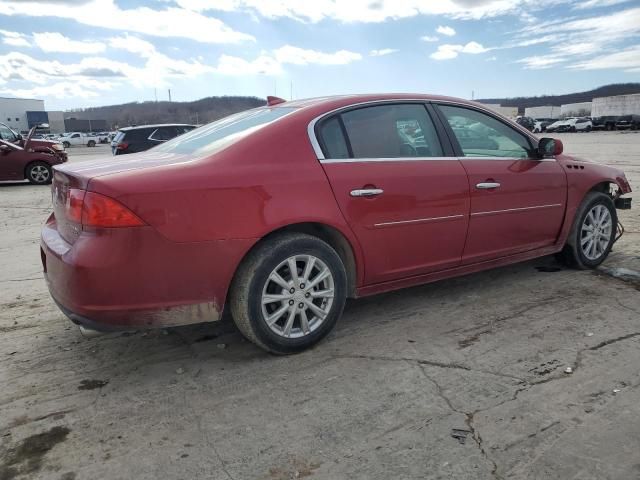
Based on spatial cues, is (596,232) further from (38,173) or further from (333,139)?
(38,173)

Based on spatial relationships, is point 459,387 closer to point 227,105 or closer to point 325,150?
point 325,150

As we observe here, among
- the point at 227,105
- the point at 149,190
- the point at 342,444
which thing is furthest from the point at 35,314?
the point at 227,105

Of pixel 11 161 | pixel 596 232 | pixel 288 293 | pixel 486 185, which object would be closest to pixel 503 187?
pixel 486 185

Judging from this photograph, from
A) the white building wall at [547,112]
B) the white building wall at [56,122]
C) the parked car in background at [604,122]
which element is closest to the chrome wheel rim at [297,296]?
the parked car in background at [604,122]

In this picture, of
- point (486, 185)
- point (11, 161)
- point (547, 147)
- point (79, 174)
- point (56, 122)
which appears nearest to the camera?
point (79, 174)

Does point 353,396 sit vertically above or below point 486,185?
below

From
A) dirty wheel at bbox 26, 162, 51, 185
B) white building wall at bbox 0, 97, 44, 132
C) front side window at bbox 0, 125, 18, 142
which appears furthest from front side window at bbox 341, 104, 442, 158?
white building wall at bbox 0, 97, 44, 132

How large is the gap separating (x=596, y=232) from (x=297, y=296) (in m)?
3.25

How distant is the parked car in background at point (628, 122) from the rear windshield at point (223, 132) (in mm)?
56012

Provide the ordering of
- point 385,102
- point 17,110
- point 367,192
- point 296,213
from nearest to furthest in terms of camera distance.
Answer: point 296,213 → point 367,192 → point 385,102 → point 17,110

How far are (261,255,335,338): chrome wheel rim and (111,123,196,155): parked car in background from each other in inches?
496

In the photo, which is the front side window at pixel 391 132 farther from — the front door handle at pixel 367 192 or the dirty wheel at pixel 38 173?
the dirty wheel at pixel 38 173

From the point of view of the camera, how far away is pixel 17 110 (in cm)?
9488

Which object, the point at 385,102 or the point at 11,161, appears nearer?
the point at 385,102
